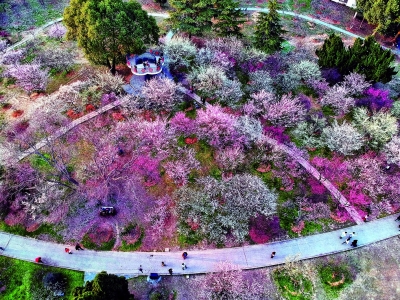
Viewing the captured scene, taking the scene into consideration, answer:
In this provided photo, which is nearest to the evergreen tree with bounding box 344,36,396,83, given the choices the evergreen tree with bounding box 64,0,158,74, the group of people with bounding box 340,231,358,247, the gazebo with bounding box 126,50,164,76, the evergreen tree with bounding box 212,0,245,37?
the evergreen tree with bounding box 212,0,245,37

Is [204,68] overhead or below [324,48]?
below

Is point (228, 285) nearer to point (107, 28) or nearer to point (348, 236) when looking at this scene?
point (348, 236)

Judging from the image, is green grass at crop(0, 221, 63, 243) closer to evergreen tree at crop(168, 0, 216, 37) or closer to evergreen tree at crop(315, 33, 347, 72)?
evergreen tree at crop(168, 0, 216, 37)

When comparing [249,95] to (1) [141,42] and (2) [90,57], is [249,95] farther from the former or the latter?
(2) [90,57]

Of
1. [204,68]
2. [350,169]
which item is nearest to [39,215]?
[204,68]

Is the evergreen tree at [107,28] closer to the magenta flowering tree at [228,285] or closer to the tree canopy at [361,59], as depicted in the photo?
the tree canopy at [361,59]

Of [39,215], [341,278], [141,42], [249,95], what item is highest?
[141,42]

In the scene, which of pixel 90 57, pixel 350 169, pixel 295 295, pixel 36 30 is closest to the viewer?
pixel 295 295
